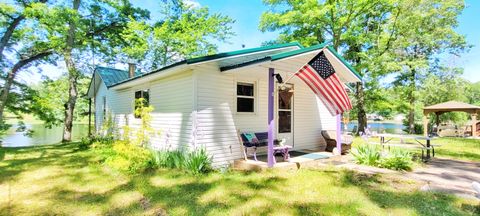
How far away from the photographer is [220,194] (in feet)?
15.0

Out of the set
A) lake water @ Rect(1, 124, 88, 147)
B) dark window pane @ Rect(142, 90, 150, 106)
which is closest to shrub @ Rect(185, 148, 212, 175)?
dark window pane @ Rect(142, 90, 150, 106)

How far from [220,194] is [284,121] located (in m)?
4.27

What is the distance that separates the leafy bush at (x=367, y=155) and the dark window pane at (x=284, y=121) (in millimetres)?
2107

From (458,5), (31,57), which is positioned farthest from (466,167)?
(31,57)

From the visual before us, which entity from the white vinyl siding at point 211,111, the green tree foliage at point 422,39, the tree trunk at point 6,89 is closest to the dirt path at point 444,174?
the white vinyl siding at point 211,111

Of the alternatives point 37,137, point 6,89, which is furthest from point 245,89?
point 37,137

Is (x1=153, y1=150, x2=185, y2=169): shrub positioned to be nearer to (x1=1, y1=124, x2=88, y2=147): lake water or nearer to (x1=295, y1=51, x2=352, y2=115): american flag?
(x1=295, y1=51, x2=352, y2=115): american flag

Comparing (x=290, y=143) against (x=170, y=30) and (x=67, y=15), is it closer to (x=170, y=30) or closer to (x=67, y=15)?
(x=67, y=15)

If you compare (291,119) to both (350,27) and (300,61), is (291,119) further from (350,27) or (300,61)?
(350,27)

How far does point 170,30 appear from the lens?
67.4 ft

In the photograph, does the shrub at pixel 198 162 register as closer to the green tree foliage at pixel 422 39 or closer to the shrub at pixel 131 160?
the shrub at pixel 131 160

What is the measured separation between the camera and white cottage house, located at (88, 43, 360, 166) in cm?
631

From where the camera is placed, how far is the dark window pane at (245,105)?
726cm

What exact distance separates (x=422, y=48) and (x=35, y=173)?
27194 mm
